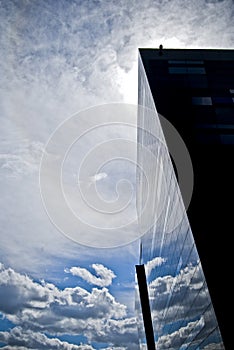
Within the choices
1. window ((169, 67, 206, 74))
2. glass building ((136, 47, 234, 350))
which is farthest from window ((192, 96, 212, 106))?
window ((169, 67, 206, 74))

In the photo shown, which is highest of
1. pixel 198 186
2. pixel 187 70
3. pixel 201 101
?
pixel 187 70

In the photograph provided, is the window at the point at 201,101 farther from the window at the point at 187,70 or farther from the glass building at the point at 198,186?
the window at the point at 187,70

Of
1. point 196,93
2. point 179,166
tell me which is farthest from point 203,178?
point 196,93

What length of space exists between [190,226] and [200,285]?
136 inches

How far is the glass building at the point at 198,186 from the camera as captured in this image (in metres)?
16.0

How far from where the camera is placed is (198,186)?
20.2 metres

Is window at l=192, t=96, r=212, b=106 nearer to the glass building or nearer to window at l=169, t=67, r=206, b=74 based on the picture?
the glass building

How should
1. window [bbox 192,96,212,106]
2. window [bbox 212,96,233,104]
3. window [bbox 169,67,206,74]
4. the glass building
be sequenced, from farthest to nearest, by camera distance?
window [bbox 169,67,206,74], window [bbox 212,96,233,104], window [bbox 192,96,212,106], the glass building

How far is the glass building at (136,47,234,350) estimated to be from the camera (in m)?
16.0

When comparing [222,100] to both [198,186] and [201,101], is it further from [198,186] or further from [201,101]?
A: [198,186]

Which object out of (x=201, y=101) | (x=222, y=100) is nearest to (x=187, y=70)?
(x=201, y=101)

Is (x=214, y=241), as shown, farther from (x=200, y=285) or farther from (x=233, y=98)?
(x=233, y=98)

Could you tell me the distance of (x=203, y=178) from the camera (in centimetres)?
2080

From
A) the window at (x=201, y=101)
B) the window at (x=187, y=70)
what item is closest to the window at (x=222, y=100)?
the window at (x=201, y=101)
